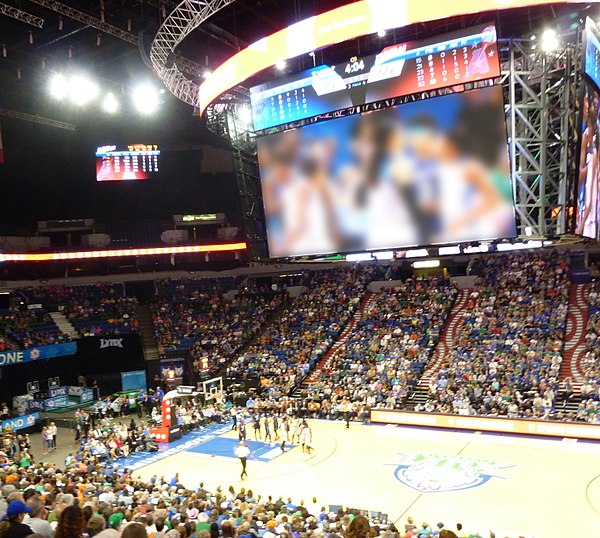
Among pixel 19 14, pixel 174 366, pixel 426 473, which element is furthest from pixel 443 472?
pixel 19 14

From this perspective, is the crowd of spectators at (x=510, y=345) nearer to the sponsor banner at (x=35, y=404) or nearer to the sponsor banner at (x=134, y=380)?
the sponsor banner at (x=134, y=380)

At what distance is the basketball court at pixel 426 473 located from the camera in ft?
45.1

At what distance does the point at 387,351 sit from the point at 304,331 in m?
6.44

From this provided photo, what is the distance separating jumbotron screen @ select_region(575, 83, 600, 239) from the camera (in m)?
12.8

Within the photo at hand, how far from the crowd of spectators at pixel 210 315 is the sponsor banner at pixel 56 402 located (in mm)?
6151

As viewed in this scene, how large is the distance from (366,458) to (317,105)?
1185 centimetres

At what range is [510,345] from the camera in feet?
80.8

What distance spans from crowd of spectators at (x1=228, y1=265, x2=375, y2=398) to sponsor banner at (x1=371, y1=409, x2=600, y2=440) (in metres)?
6.59

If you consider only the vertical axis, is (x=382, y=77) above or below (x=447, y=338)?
above

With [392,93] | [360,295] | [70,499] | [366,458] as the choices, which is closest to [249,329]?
[360,295]

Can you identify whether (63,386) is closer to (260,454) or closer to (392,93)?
(260,454)

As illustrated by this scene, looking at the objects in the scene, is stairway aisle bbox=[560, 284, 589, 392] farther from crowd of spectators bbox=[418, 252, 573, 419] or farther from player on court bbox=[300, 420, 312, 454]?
player on court bbox=[300, 420, 312, 454]

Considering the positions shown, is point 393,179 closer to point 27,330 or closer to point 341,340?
point 341,340

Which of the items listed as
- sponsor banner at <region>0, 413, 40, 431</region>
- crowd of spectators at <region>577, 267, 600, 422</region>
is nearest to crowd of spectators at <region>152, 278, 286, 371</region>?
sponsor banner at <region>0, 413, 40, 431</region>
